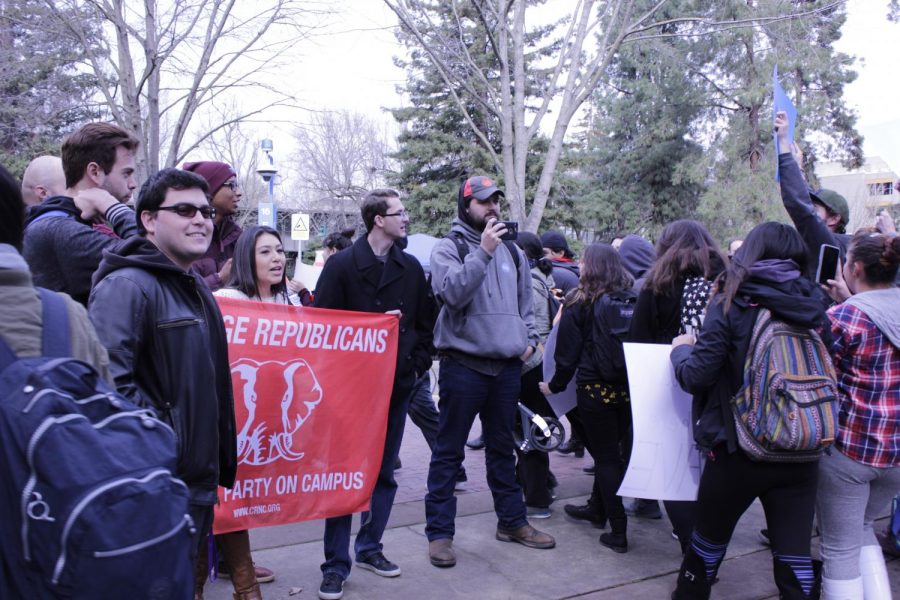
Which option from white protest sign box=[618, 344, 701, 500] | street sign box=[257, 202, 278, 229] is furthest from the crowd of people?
street sign box=[257, 202, 278, 229]

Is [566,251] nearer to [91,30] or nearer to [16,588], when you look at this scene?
[16,588]

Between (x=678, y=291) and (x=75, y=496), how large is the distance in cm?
387

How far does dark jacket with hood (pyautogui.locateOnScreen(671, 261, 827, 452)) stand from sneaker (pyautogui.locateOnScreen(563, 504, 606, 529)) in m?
1.91

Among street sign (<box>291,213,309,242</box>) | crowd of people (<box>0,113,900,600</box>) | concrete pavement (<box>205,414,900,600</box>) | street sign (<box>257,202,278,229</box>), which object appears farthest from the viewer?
street sign (<box>291,213,309,242</box>)

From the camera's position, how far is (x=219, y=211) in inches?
179

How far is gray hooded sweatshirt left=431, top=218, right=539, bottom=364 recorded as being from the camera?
433cm

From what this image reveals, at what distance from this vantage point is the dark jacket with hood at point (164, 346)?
2.40 meters

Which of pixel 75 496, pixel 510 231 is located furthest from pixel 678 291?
pixel 75 496

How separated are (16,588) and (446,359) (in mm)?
3189

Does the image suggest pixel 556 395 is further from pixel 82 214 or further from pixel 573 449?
pixel 82 214

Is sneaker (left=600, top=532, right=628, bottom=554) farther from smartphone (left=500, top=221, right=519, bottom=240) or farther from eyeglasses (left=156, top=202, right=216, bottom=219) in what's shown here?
eyeglasses (left=156, top=202, right=216, bottom=219)

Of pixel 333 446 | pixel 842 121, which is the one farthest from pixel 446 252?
pixel 842 121

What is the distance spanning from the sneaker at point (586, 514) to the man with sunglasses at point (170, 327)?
10.7ft

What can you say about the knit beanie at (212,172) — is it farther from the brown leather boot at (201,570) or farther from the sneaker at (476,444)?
the sneaker at (476,444)
